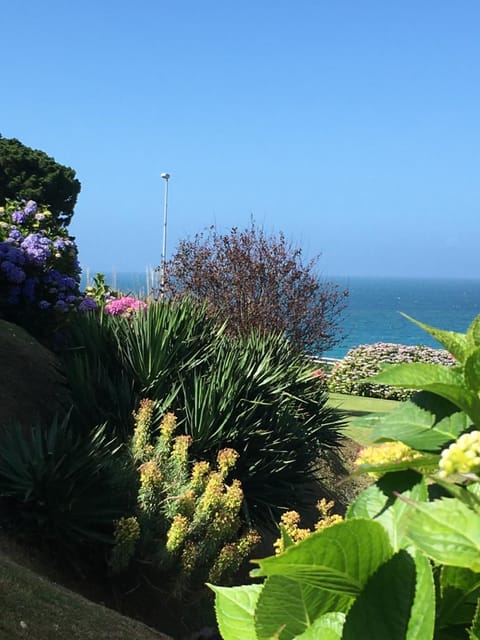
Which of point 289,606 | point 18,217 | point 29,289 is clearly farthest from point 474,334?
point 18,217

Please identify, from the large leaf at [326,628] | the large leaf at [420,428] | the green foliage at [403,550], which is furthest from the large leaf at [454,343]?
the large leaf at [326,628]

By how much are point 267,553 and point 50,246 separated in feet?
18.2

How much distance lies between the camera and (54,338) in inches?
397

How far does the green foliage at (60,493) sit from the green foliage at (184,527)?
0.72 ft

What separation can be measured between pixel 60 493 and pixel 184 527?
3.30 ft

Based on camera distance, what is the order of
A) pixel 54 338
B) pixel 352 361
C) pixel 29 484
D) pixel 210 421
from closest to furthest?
1. pixel 29 484
2. pixel 210 421
3. pixel 54 338
4. pixel 352 361

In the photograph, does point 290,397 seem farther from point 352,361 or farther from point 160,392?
point 352,361

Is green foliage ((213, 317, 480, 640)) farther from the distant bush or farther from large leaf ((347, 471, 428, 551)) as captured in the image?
the distant bush

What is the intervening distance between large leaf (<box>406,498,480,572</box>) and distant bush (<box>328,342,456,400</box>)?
1878 cm

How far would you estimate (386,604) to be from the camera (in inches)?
38.5

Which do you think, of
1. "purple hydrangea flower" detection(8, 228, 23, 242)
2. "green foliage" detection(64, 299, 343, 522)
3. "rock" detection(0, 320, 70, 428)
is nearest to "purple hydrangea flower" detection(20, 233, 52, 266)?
"purple hydrangea flower" detection(8, 228, 23, 242)

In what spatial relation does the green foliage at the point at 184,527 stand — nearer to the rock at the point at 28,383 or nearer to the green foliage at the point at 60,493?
the green foliage at the point at 60,493

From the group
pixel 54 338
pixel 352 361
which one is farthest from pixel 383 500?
pixel 352 361

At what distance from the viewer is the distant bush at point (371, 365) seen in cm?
2230
